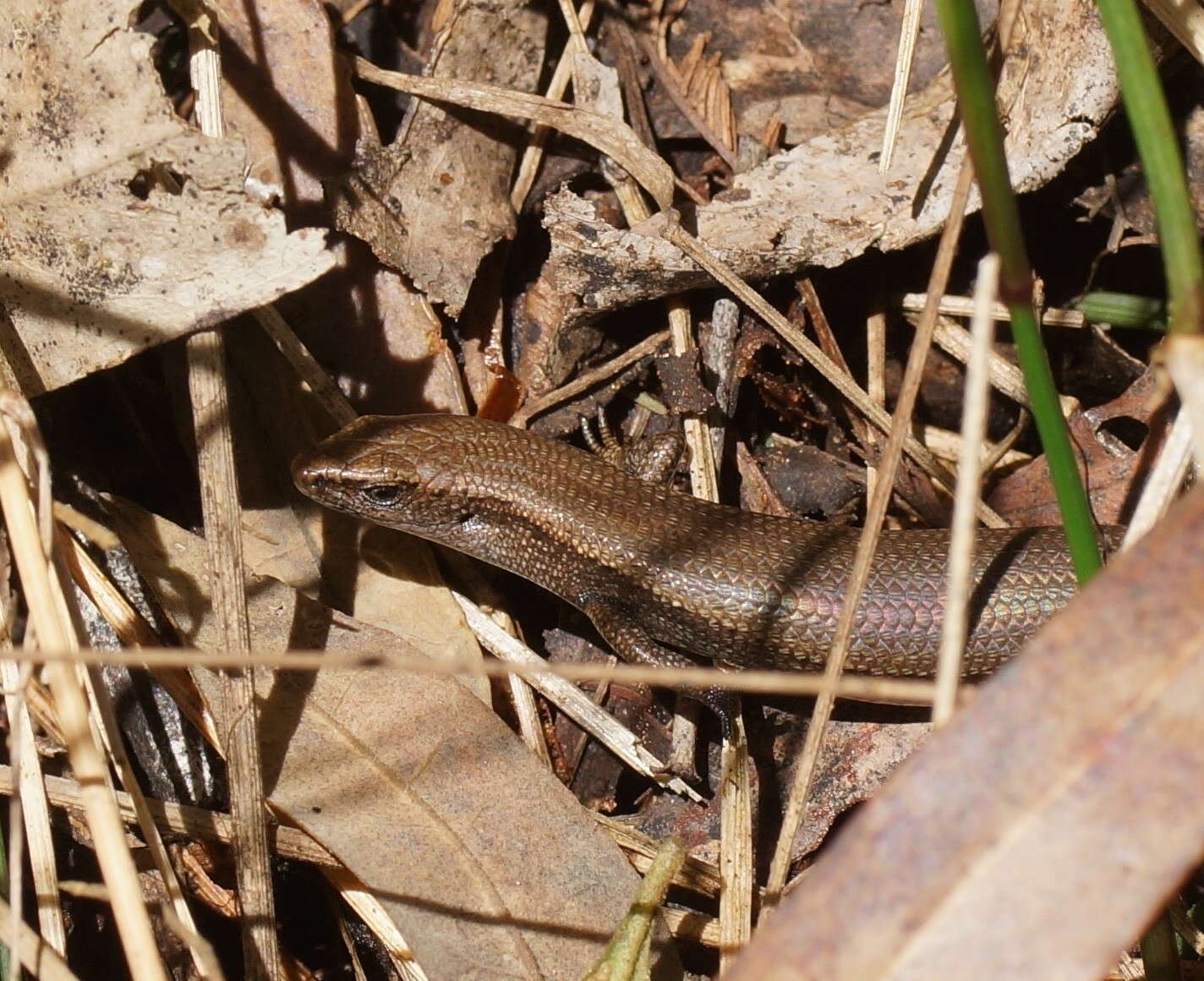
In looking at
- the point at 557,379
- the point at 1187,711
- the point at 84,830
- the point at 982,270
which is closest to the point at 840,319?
the point at 557,379

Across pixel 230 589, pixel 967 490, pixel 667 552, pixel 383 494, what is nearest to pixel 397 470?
pixel 383 494

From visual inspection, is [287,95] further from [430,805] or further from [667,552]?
[430,805]

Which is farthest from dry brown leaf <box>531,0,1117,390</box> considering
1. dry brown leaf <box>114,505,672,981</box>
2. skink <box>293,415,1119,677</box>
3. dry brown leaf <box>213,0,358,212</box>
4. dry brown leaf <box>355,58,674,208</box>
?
dry brown leaf <box>114,505,672,981</box>

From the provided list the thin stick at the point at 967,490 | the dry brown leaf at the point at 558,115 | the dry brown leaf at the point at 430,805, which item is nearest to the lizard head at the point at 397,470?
the dry brown leaf at the point at 430,805

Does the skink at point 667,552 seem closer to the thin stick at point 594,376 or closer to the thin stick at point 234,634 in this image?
the thin stick at point 594,376

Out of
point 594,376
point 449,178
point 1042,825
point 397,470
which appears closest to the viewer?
point 1042,825

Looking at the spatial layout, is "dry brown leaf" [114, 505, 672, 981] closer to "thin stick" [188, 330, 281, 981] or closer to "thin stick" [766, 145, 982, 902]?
"thin stick" [188, 330, 281, 981]
